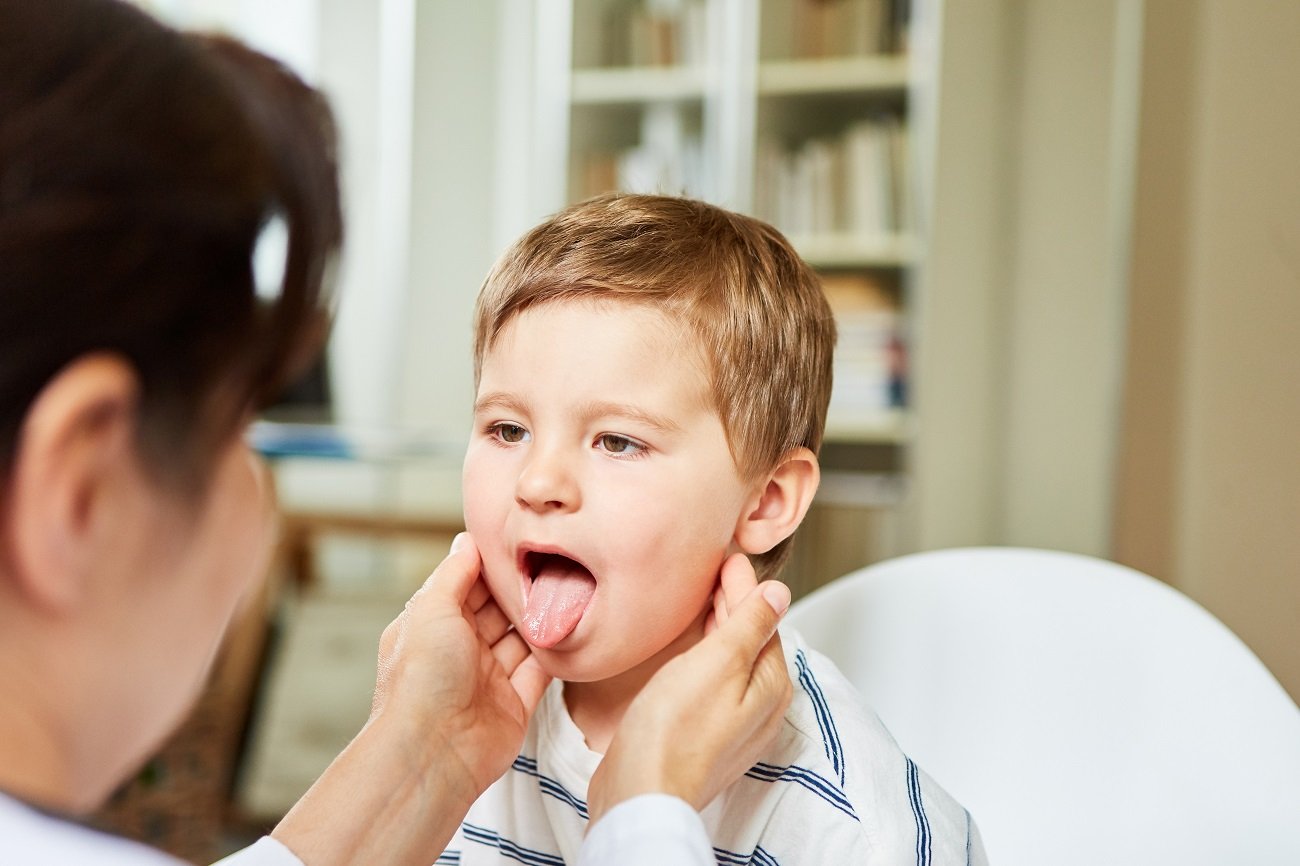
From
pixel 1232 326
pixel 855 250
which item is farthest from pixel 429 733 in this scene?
pixel 855 250

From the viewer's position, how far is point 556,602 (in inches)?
34.4

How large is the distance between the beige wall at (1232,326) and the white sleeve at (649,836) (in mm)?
881

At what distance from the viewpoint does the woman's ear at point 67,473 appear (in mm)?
424

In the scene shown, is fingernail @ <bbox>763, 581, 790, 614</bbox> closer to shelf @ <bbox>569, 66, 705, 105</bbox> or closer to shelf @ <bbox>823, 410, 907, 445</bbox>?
shelf @ <bbox>823, 410, 907, 445</bbox>

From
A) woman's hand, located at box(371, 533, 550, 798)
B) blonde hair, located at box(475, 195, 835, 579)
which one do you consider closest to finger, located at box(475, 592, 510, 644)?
woman's hand, located at box(371, 533, 550, 798)

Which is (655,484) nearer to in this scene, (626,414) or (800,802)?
(626,414)

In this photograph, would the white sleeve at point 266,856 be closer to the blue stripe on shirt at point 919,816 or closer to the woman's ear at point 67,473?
the woman's ear at point 67,473

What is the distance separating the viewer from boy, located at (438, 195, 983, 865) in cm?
85

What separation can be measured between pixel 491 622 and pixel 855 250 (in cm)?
195

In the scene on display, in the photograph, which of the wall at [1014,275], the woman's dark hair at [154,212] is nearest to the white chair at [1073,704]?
the woman's dark hair at [154,212]

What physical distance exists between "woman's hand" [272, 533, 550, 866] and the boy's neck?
0.06 meters

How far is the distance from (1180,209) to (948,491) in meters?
1.23

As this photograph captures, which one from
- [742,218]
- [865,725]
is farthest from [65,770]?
[742,218]

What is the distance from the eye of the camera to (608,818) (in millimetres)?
673
